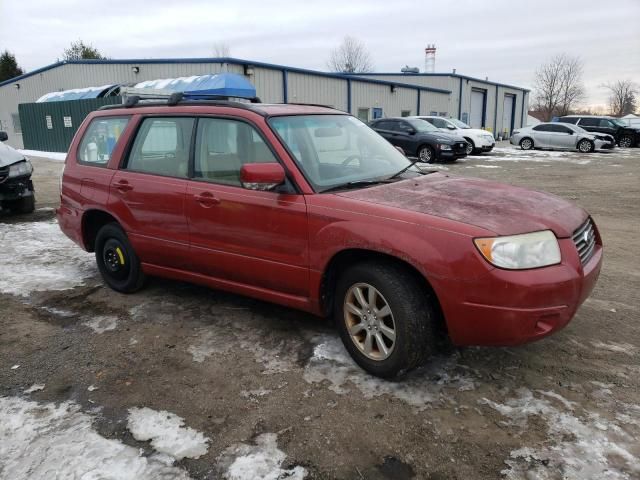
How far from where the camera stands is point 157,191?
14.0 feet

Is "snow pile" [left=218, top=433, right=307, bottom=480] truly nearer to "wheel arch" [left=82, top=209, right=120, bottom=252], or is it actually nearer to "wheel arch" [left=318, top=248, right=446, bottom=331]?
"wheel arch" [left=318, top=248, right=446, bottom=331]

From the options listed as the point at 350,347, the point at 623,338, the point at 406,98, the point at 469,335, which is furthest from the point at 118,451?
the point at 406,98

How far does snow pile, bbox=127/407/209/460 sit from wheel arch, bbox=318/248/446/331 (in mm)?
1184

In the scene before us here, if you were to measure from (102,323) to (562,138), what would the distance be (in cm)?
2409

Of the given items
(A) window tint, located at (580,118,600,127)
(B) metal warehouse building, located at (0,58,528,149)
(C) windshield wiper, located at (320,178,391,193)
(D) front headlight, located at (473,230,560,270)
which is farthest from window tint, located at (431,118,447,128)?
(D) front headlight, located at (473,230,560,270)

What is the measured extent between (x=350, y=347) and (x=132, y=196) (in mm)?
2369

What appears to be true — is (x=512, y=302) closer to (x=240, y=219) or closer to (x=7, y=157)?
(x=240, y=219)

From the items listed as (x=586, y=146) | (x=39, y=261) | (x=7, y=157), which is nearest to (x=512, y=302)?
(x=39, y=261)

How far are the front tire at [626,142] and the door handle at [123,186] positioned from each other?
1118 inches

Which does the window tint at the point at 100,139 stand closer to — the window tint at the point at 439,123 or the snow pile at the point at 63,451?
the snow pile at the point at 63,451

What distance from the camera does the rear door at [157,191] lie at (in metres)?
4.18

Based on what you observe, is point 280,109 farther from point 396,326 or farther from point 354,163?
point 396,326

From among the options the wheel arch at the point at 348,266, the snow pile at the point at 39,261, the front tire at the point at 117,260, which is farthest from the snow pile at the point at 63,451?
the snow pile at the point at 39,261

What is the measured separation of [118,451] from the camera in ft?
8.63
